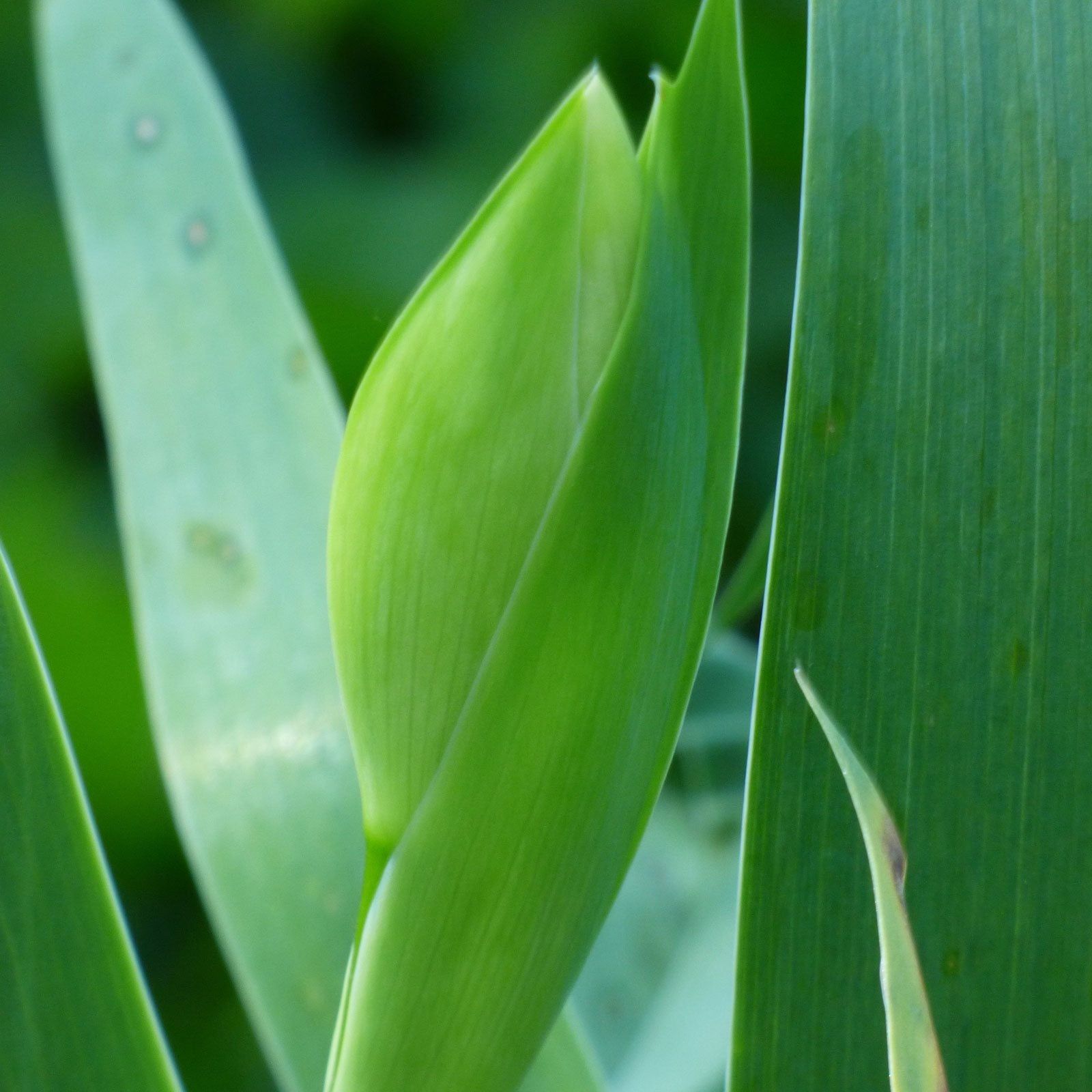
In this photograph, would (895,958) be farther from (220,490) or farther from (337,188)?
(337,188)

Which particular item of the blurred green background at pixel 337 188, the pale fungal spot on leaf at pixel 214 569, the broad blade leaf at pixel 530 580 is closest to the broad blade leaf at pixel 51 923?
the broad blade leaf at pixel 530 580

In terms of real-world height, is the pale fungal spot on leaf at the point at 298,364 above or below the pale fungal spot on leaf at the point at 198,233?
below

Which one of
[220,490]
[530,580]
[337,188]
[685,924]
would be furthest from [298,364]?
[337,188]

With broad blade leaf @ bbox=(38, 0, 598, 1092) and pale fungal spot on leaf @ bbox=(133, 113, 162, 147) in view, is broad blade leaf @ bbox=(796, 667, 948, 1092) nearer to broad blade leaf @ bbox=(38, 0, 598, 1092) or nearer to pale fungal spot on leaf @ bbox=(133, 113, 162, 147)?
broad blade leaf @ bbox=(38, 0, 598, 1092)

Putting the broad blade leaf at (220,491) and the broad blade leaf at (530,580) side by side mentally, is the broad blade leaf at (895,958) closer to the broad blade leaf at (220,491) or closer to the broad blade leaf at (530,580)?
the broad blade leaf at (530,580)

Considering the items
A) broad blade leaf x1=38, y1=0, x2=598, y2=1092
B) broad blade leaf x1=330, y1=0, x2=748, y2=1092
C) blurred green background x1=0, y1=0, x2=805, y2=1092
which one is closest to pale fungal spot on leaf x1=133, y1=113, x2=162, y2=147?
broad blade leaf x1=38, y1=0, x2=598, y2=1092

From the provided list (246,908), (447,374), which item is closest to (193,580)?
(246,908)
